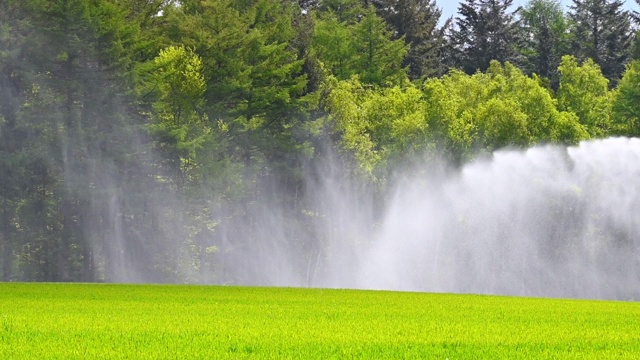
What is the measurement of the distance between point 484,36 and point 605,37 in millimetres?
11480

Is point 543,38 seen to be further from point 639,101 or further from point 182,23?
point 182,23

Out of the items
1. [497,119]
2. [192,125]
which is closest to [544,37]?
[497,119]

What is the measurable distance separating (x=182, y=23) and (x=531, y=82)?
23.5 meters

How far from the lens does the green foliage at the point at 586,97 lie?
8669 centimetres

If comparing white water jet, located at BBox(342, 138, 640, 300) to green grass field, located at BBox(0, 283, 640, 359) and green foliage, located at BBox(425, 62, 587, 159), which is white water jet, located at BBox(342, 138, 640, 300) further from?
green grass field, located at BBox(0, 283, 640, 359)

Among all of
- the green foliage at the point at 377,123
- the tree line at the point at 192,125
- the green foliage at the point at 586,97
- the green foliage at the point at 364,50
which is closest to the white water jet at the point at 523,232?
the green foliage at the point at 377,123

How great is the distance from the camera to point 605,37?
117812mm

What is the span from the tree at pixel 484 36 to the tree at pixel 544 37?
2141mm

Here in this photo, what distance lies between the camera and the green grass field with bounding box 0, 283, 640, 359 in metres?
21.8

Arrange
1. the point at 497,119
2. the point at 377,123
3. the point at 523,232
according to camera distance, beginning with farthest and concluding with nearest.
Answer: the point at 377,123 → the point at 497,119 → the point at 523,232

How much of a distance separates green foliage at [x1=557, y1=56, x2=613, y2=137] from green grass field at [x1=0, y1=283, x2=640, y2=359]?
45.1m

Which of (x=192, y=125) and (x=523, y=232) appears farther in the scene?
(x=192, y=125)

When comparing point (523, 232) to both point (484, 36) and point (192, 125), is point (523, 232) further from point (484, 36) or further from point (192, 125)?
point (484, 36)

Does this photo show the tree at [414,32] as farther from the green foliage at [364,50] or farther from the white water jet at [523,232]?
the white water jet at [523,232]
